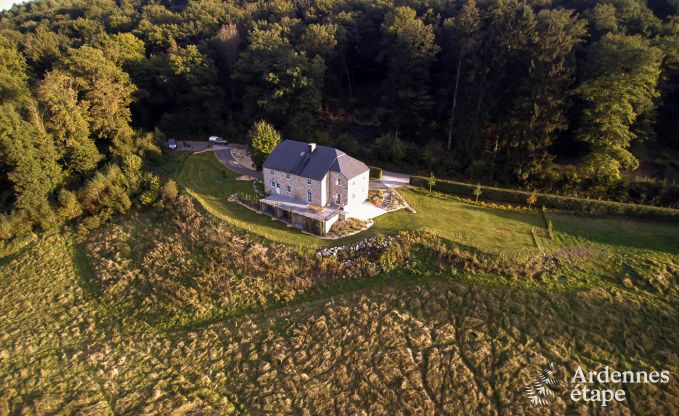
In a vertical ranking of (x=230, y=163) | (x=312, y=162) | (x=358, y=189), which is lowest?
(x=230, y=163)

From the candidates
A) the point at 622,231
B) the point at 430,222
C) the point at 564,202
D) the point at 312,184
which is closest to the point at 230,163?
the point at 312,184

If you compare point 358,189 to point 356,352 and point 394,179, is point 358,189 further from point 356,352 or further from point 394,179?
point 356,352

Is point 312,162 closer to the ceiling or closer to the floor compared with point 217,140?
closer to the ceiling

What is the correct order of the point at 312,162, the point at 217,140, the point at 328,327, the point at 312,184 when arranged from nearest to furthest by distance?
the point at 328,327 < the point at 312,184 < the point at 312,162 < the point at 217,140

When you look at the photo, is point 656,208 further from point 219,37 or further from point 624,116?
point 219,37

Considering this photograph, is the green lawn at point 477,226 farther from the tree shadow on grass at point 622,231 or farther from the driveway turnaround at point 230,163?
the driveway turnaround at point 230,163

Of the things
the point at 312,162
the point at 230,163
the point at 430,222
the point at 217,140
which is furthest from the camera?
the point at 217,140

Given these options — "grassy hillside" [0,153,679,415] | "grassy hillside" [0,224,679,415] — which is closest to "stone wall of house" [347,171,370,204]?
"grassy hillside" [0,153,679,415]

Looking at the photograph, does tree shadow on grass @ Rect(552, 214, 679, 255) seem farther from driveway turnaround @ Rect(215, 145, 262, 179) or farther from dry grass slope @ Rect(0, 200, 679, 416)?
driveway turnaround @ Rect(215, 145, 262, 179)
